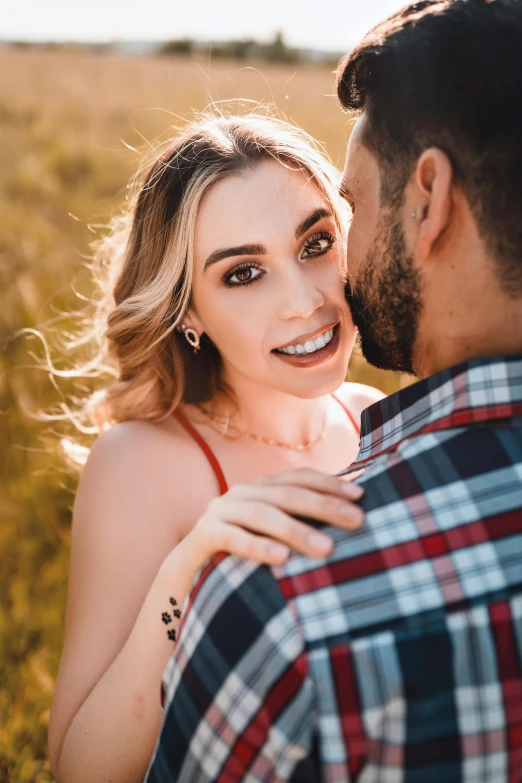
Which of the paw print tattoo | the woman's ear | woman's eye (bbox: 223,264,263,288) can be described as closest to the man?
the paw print tattoo

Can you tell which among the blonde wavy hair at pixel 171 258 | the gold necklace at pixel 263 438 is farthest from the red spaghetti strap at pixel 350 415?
the blonde wavy hair at pixel 171 258

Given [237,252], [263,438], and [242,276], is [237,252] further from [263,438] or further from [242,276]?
[263,438]

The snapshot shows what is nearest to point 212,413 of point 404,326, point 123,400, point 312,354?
point 123,400

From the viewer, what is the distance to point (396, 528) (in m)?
1.19

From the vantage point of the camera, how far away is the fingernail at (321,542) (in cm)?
118

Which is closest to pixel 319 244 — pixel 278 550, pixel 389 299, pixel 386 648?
pixel 389 299

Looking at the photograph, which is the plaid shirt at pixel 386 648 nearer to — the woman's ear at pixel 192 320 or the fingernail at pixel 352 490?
the fingernail at pixel 352 490

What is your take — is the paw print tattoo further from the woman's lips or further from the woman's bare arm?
the woman's lips

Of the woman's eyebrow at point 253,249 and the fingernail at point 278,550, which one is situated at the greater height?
the woman's eyebrow at point 253,249

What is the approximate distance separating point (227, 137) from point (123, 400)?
0.99m

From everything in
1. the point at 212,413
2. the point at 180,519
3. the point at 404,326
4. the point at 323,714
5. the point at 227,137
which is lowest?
the point at 180,519

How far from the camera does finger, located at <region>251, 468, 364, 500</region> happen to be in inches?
49.1

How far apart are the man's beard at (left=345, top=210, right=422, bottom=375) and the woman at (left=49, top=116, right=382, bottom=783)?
19.6 inches

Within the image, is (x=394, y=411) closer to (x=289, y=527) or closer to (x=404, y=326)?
(x=404, y=326)
